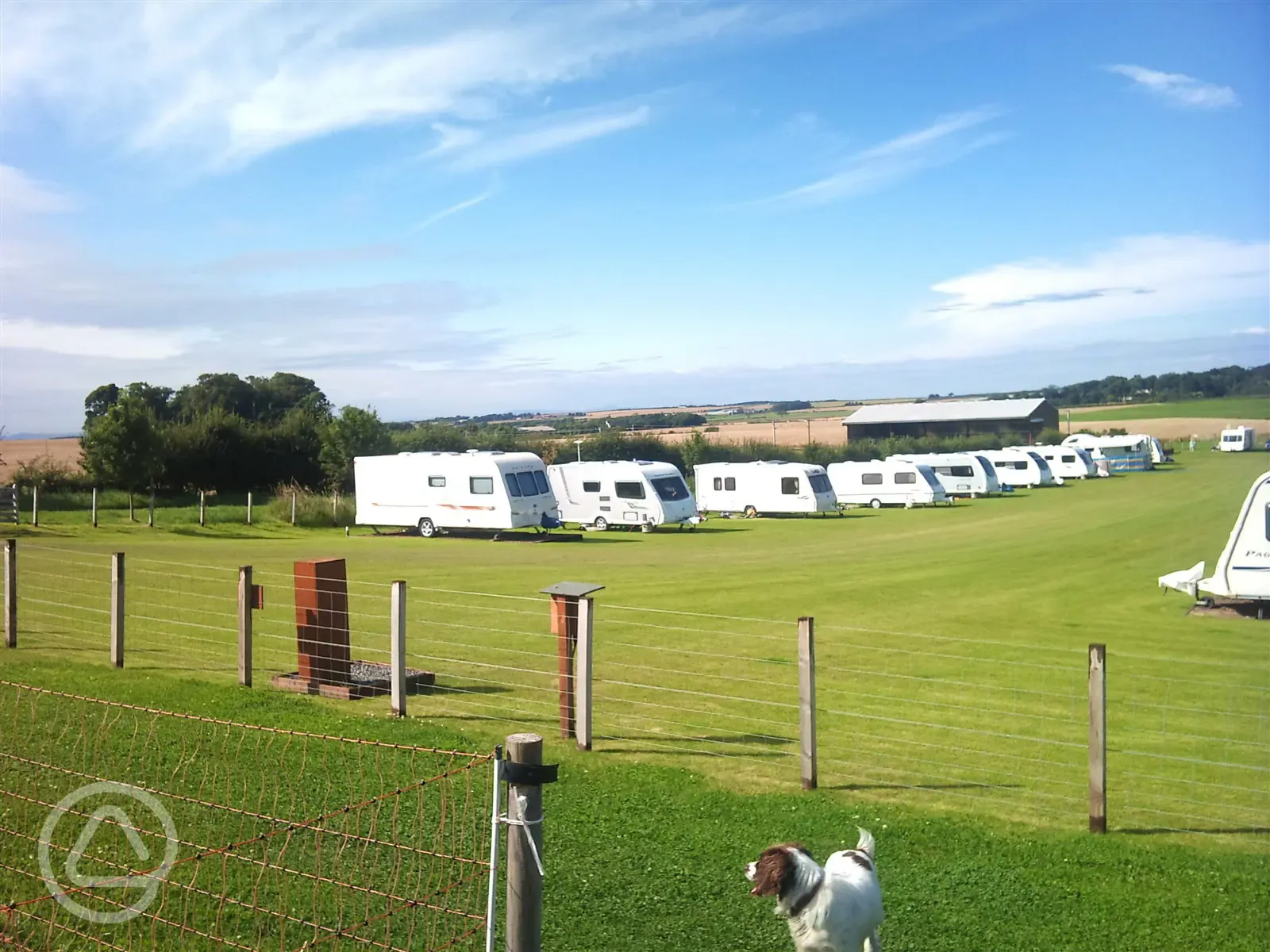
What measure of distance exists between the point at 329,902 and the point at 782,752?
3.80 meters

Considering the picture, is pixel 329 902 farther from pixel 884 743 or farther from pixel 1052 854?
pixel 884 743

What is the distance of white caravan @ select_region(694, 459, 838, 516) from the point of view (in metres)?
35.9

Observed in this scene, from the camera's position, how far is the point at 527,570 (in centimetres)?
2058

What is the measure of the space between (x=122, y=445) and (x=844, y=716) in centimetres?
2712

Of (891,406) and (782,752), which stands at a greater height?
(891,406)

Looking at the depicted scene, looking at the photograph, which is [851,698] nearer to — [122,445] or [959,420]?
[122,445]

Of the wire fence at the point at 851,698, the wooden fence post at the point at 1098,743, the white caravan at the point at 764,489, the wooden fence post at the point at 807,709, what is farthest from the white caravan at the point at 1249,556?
the white caravan at the point at 764,489

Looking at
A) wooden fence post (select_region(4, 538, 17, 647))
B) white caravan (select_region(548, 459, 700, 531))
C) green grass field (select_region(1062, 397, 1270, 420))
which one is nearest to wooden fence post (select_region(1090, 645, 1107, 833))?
wooden fence post (select_region(4, 538, 17, 647))

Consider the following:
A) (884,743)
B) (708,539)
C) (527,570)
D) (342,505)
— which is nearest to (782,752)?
(884,743)

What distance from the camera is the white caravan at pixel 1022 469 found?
47281 mm

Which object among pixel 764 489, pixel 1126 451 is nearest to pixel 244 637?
pixel 764 489

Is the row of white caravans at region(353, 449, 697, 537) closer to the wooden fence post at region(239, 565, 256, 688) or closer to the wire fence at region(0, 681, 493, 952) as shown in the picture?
the wooden fence post at region(239, 565, 256, 688)

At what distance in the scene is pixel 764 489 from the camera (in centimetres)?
3666

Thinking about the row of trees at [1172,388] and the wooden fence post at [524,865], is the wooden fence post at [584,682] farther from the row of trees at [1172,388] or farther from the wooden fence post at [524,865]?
the row of trees at [1172,388]
